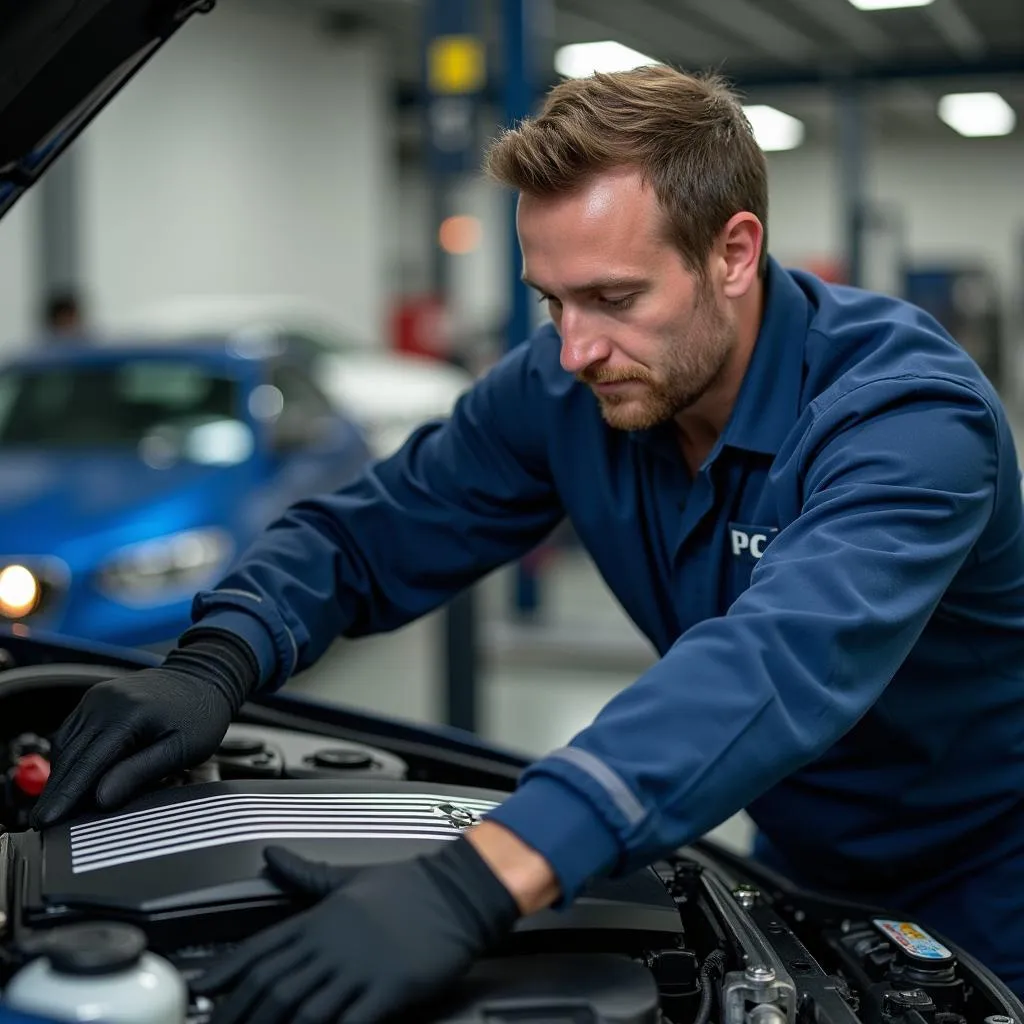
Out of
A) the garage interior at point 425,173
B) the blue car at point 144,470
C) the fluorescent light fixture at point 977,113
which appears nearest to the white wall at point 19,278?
the garage interior at point 425,173

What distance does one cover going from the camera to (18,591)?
11.6ft

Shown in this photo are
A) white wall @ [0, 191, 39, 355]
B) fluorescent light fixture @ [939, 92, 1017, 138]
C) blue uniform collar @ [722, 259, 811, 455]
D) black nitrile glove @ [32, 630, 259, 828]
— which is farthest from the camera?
fluorescent light fixture @ [939, 92, 1017, 138]

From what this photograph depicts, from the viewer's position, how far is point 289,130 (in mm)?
12117

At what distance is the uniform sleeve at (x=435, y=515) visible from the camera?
1.70 m

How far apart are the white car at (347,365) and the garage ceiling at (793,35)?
2.64m

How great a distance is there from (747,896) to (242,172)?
1079cm

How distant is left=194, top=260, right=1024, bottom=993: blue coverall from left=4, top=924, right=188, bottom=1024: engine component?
0.26 metres

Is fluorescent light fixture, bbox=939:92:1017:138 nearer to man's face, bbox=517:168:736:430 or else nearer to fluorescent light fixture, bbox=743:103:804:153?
fluorescent light fixture, bbox=743:103:804:153

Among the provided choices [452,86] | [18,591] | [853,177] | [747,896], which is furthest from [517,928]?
[853,177]

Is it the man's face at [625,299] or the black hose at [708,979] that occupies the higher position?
the man's face at [625,299]

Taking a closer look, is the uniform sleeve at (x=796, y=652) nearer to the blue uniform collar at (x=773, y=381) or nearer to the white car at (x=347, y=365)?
the blue uniform collar at (x=773, y=381)

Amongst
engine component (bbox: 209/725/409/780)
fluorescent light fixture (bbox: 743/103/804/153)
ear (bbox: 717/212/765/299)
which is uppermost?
fluorescent light fixture (bbox: 743/103/804/153)

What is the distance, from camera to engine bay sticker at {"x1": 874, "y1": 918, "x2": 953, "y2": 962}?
4.15 ft

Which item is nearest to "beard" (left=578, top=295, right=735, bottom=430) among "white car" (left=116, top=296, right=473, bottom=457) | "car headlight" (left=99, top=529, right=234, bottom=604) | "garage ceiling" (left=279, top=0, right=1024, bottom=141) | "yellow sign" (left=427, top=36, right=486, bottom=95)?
"car headlight" (left=99, top=529, right=234, bottom=604)
